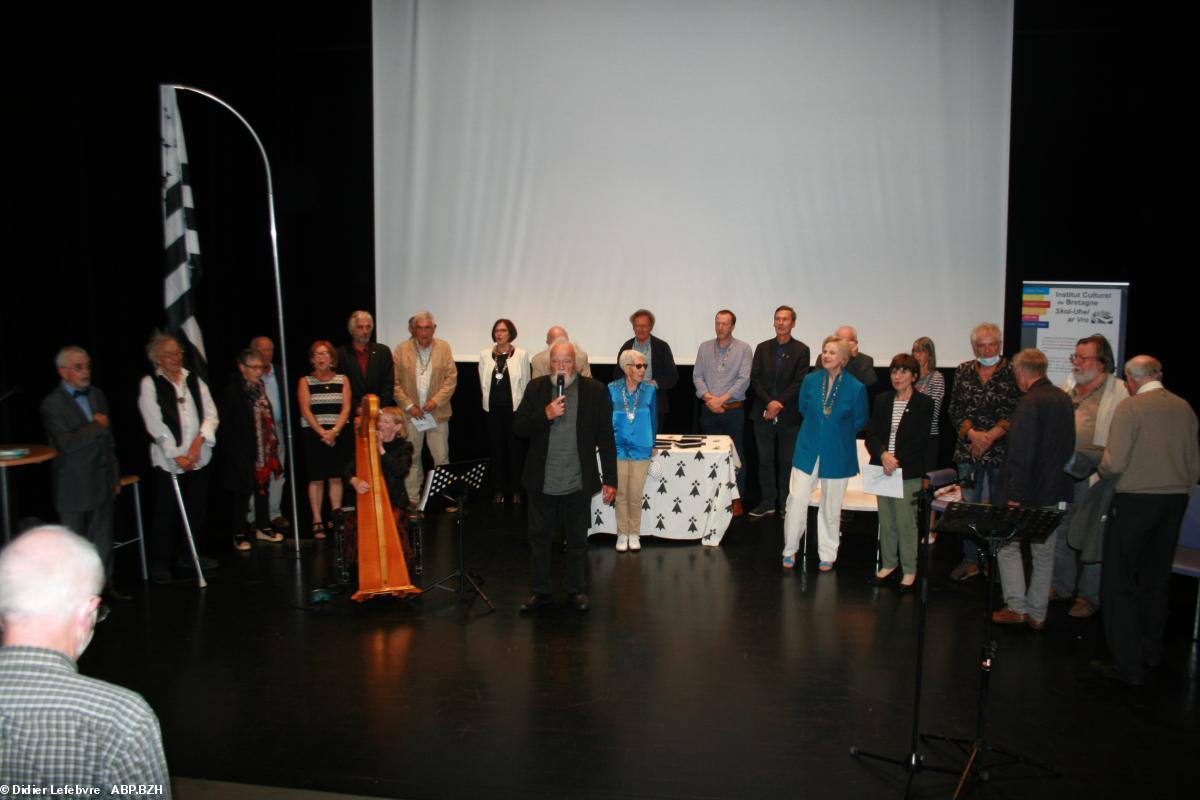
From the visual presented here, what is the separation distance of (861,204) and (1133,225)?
7.23 ft

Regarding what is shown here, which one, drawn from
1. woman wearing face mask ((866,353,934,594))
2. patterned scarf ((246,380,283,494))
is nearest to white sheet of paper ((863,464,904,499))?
woman wearing face mask ((866,353,934,594))

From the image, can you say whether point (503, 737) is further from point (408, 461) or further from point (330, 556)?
point (330, 556)

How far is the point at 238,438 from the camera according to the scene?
6543 millimetres

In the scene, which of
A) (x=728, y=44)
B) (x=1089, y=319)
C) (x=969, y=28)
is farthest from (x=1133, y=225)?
(x=728, y=44)

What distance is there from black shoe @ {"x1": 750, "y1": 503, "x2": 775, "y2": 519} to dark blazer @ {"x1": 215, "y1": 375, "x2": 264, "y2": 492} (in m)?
3.87

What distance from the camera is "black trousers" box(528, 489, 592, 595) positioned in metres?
5.35

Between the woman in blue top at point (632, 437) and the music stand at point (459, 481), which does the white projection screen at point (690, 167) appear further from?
the music stand at point (459, 481)

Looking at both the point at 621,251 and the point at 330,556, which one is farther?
the point at 621,251

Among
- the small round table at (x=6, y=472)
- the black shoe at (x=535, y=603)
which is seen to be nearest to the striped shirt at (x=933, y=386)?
the black shoe at (x=535, y=603)

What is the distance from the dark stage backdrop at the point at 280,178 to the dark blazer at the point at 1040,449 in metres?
3.33

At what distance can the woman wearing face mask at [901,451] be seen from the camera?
5676 millimetres

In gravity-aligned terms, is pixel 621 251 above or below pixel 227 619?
above

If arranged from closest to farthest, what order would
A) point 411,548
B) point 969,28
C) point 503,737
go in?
point 503,737 < point 411,548 < point 969,28

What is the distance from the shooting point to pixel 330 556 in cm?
648
